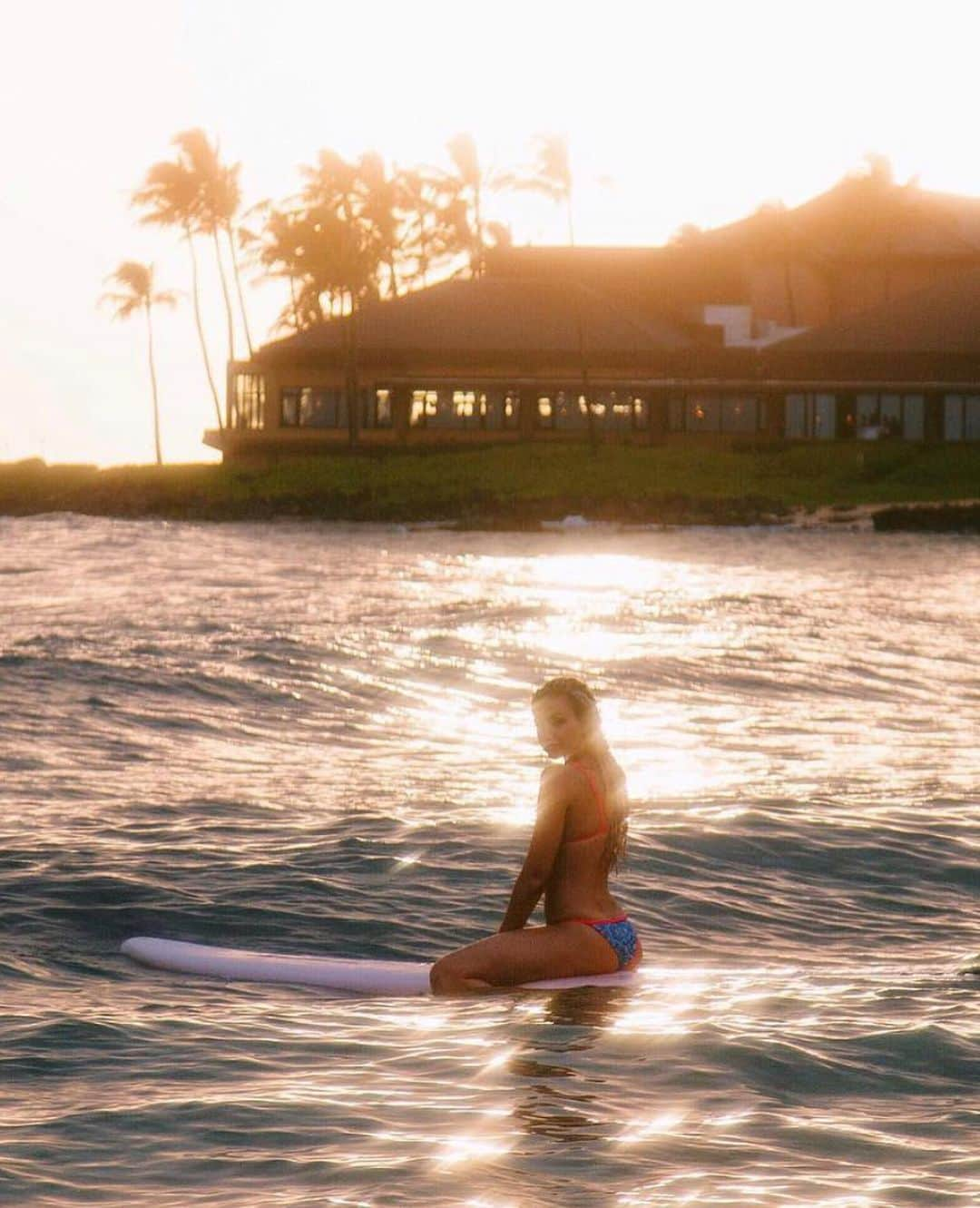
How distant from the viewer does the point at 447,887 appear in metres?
13.4

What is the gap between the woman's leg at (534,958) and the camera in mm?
9914

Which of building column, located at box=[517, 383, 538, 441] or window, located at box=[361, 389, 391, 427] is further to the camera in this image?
window, located at box=[361, 389, 391, 427]

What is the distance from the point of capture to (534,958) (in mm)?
9922

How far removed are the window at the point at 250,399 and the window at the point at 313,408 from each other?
168 centimetres

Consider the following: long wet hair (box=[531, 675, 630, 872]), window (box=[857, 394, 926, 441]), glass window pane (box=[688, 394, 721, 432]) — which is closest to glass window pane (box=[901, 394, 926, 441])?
window (box=[857, 394, 926, 441])

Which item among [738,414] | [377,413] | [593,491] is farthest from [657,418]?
[377,413]

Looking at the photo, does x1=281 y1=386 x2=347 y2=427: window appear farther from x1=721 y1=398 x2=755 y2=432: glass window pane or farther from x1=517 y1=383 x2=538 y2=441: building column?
x1=721 y1=398 x2=755 y2=432: glass window pane

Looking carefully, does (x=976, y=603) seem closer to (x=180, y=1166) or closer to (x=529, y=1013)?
(x=529, y=1013)

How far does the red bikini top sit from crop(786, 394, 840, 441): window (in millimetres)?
65029

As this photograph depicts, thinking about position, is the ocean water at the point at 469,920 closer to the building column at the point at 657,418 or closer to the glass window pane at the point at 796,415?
the glass window pane at the point at 796,415

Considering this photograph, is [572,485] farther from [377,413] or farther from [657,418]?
[377,413]

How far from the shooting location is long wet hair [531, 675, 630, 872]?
958 cm

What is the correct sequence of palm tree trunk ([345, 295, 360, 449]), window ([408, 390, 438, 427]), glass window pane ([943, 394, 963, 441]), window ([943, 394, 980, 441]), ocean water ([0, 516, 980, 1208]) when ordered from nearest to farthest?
ocean water ([0, 516, 980, 1208])
glass window pane ([943, 394, 963, 441])
window ([943, 394, 980, 441])
palm tree trunk ([345, 295, 360, 449])
window ([408, 390, 438, 427])

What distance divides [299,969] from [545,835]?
73.1 inches
